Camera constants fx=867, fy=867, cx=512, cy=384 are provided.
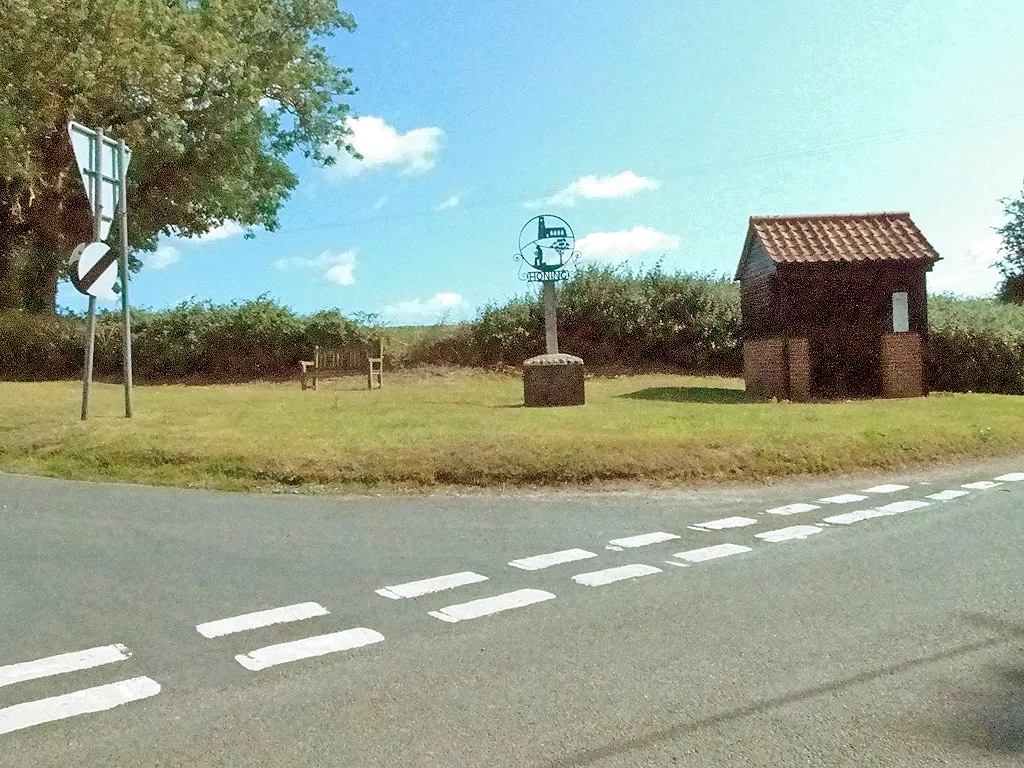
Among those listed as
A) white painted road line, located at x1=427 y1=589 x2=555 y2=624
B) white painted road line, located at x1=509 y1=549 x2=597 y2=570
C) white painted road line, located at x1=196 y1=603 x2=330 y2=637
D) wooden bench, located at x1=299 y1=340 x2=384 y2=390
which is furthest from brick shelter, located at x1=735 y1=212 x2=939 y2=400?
white painted road line, located at x1=196 y1=603 x2=330 y2=637

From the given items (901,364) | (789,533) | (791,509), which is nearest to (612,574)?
(789,533)

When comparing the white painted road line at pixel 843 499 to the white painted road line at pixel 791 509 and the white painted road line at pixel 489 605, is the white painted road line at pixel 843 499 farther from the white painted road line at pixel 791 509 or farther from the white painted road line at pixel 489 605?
the white painted road line at pixel 489 605

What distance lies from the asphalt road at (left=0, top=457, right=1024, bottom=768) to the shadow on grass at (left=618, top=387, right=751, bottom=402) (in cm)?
1098

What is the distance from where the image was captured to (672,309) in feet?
94.3

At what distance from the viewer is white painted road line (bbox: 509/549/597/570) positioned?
6.10 metres

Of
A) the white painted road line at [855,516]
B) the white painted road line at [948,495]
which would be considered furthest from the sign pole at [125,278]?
the white painted road line at [948,495]

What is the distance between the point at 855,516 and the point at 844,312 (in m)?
13.2

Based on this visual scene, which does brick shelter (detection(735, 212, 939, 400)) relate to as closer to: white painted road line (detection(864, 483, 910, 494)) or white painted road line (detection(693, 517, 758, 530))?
white painted road line (detection(864, 483, 910, 494))

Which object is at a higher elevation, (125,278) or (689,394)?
(125,278)

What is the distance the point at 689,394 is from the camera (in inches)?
800

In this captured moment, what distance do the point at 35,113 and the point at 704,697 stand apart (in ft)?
76.8

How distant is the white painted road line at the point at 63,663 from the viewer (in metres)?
4.02

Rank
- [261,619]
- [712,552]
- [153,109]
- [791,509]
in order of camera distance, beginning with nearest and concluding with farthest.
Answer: [261,619] < [712,552] < [791,509] < [153,109]

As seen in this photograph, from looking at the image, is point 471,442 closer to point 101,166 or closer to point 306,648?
point 306,648
